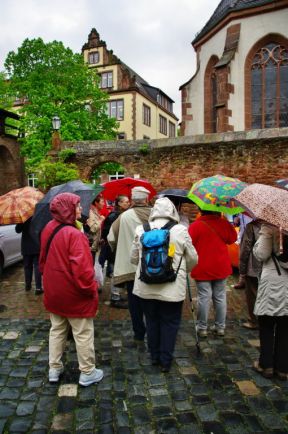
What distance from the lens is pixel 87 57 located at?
39719 millimetres

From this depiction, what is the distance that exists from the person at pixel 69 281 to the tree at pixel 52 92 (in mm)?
20595

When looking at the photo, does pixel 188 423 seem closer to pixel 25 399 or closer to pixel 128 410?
pixel 128 410

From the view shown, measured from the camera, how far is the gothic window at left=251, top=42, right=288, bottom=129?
1634cm

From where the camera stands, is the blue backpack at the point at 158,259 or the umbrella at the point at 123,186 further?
the umbrella at the point at 123,186

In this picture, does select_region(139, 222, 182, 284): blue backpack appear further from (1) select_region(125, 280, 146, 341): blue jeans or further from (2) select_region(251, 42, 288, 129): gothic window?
(2) select_region(251, 42, 288, 129): gothic window

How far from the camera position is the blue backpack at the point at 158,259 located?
12.0ft

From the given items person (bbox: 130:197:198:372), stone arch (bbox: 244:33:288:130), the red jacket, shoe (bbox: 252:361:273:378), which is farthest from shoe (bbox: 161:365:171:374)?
stone arch (bbox: 244:33:288:130)

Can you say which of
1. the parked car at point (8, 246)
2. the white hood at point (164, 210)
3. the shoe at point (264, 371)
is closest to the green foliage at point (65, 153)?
the parked car at point (8, 246)

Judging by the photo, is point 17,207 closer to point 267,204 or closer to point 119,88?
point 267,204

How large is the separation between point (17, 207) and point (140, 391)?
3.79 metres

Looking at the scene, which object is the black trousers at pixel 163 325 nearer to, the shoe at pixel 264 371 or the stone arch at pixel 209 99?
the shoe at pixel 264 371

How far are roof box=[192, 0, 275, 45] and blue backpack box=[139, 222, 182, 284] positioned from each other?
52.1 ft

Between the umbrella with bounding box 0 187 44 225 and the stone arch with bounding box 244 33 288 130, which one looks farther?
the stone arch with bounding box 244 33 288 130

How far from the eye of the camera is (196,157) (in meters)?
13.9
